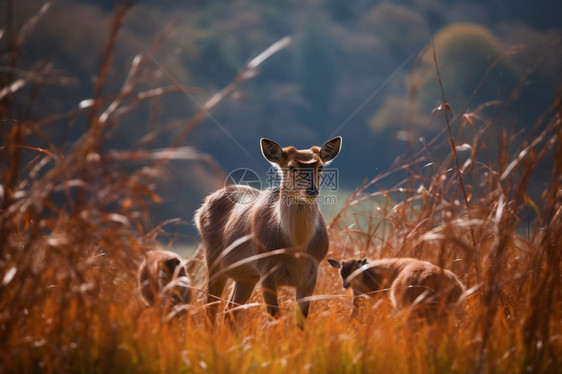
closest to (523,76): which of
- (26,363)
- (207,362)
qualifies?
(207,362)

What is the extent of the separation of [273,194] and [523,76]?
261 cm

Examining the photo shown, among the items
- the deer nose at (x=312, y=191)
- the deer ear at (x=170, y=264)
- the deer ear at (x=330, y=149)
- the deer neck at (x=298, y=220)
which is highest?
the deer ear at (x=330, y=149)

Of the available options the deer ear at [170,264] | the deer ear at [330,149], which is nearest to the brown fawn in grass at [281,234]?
the deer ear at [330,149]

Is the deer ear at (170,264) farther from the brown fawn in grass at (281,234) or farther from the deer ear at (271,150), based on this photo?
the deer ear at (271,150)

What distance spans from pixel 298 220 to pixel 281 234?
0.68 feet

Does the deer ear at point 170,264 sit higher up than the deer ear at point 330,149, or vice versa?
the deer ear at point 330,149

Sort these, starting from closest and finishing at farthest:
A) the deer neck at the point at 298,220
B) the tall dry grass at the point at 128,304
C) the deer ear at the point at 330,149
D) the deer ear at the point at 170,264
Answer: the tall dry grass at the point at 128,304 < the deer ear at the point at 170,264 < the deer neck at the point at 298,220 < the deer ear at the point at 330,149

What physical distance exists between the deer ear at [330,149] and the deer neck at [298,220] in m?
0.53

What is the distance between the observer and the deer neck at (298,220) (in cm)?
509

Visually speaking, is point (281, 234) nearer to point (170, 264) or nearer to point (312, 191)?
point (312, 191)

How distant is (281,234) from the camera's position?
201 inches

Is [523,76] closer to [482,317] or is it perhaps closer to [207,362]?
[482,317]

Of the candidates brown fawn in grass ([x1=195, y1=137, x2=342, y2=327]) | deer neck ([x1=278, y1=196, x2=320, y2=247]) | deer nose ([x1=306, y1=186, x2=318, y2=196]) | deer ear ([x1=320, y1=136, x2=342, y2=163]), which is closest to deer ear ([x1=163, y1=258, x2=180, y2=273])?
brown fawn in grass ([x1=195, y1=137, x2=342, y2=327])

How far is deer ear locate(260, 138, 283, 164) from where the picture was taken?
5.23 metres
